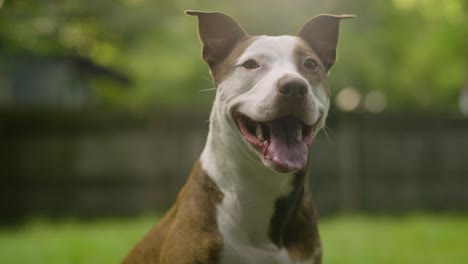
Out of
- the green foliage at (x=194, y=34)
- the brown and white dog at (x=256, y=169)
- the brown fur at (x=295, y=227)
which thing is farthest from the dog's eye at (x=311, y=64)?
the green foliage at (x=194, y=34)

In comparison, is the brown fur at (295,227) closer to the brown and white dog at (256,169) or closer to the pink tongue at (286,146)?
the brown and white dog at (256,169)

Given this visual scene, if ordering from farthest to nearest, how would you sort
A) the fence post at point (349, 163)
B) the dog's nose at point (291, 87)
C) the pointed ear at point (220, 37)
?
the fence post at point (349, 163) < the pointed ear at point (220, 37) < the dog's nose at point (291, 87)

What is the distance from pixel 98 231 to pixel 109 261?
267 cm

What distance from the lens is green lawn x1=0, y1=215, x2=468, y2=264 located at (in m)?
7.78

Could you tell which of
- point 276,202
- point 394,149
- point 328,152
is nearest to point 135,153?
point 328,152

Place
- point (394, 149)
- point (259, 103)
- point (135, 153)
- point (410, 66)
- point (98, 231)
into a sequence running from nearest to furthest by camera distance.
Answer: point (259, 103) < point (98, 231) < point (135, 153) < point (394, 149) < point (410, 66)

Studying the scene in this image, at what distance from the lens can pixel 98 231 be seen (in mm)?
10078

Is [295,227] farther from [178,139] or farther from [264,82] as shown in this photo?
[178,139]

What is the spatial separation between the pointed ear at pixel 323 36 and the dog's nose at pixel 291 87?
658mm

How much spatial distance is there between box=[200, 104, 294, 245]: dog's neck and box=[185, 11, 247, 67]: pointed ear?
0.38m

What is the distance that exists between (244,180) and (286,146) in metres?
0.28

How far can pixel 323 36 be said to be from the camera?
161 inches

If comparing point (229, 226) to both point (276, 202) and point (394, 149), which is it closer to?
point (276, 202)

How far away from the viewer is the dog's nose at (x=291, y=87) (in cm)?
343
